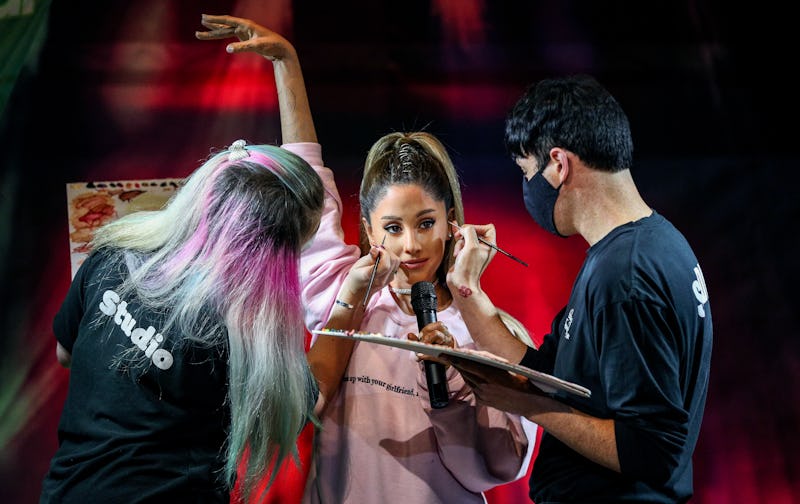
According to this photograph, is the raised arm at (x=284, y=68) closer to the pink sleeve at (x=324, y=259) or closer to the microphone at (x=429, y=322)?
the pink sleeve at (x=324, y=259)

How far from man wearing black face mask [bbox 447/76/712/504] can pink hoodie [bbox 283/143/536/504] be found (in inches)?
8.5

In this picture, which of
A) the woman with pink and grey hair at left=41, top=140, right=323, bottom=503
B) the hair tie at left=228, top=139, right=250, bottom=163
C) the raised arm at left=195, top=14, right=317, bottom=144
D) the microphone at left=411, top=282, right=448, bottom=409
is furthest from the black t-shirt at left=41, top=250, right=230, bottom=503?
the raised arm at left=195, top=14, right=317, bottom=144

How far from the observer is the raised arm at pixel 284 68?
2467mm

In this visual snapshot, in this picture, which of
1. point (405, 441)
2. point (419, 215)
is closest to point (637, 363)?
point (405, 441)

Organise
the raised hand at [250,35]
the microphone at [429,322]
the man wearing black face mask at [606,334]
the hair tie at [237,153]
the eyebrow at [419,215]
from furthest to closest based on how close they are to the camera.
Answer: the raised hand at [250,35] < the eyebrow at [419,215] < the microphone at [429,322] < the hair tie at [237,153] < the man wearing black face mask at [606,334]

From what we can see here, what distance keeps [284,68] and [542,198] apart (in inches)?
39.3

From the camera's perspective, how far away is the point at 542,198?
6.52 feet

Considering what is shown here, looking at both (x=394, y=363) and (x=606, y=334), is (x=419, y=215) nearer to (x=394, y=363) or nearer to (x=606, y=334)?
(x=394, y=363)

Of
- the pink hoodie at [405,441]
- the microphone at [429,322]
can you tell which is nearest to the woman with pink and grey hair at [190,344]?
the microphone at [429,322]

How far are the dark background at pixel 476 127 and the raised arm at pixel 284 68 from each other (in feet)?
→ 0.97

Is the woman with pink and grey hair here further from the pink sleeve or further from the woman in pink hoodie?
the pink sleeve

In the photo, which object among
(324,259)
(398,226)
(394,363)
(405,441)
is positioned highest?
(398,226)

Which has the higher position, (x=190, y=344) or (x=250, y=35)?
(x=250, y=35)

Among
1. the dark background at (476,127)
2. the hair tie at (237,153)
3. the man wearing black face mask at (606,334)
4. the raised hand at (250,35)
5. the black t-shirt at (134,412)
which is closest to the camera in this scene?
the black t-shirt at (134,412)
